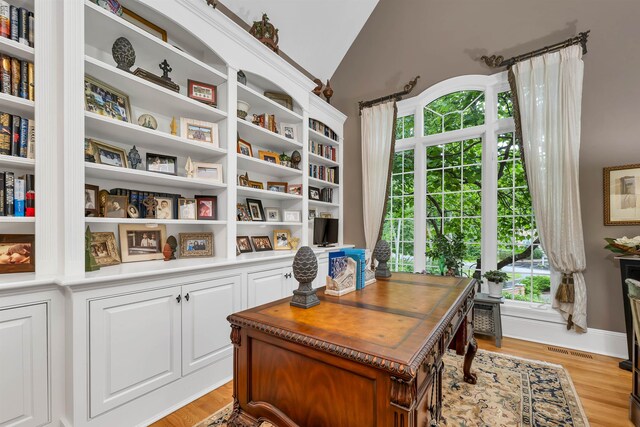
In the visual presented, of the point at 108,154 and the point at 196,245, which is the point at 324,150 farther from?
the point at 108,154

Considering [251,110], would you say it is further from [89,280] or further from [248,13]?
[89,280]

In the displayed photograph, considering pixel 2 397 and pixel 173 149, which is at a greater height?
pixel 173 149

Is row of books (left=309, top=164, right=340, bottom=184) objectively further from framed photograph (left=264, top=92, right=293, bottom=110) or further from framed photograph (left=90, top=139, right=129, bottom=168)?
framed photograph (left=90, top=139, right=129, bottom=168)

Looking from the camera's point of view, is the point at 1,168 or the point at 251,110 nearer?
the point at 1,168

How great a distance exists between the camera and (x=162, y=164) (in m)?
2.23

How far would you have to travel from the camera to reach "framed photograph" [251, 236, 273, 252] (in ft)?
10.1

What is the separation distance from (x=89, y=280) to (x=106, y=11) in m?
1.59

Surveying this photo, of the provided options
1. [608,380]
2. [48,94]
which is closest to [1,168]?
[48,94]

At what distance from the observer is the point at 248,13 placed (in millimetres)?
3117

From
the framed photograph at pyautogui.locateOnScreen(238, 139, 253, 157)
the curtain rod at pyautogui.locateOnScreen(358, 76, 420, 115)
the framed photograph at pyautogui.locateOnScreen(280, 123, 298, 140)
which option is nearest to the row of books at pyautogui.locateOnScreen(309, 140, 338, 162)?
the framed photograph at pyautogui.locateOnScreen(280, 123, 298, 140)

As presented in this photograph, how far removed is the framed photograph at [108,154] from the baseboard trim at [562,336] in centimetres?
391

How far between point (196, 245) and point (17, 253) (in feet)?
3.46

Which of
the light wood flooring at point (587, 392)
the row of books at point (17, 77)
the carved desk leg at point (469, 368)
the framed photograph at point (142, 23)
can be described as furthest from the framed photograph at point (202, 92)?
the carved desk leg at point (469, 368)

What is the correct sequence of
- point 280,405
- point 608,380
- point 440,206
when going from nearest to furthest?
point 280,405
point 608,380
point 440,206
